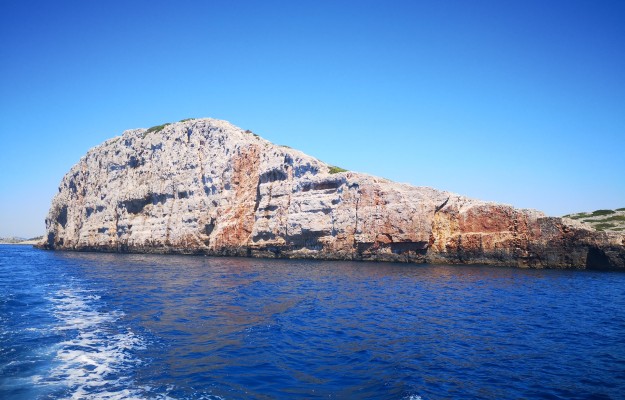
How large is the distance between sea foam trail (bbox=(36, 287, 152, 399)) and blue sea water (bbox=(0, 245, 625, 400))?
0.20 feet

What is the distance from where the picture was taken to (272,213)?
67.1 meters

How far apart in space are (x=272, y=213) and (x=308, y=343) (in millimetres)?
51290

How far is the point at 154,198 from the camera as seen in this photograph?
267 ft

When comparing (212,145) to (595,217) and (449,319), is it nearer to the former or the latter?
(449,319)

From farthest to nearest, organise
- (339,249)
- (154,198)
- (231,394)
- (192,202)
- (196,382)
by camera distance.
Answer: (154,198) → (192,202) → (339,249) → (196,382) → (231,394)

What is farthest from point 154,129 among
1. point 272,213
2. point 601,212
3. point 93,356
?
point 601,212

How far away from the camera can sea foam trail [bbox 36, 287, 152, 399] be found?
11.3 metres

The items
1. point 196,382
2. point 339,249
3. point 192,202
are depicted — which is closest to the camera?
point 196,382

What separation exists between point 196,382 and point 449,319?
14013 mm

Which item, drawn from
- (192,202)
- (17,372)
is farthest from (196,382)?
(192,202)

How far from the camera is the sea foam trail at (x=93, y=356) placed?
445 inches

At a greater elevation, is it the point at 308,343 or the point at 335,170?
the point at 335,170

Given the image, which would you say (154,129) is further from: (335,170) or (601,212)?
(601,212)

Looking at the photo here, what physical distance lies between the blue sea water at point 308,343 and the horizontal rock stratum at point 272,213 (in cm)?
2081
